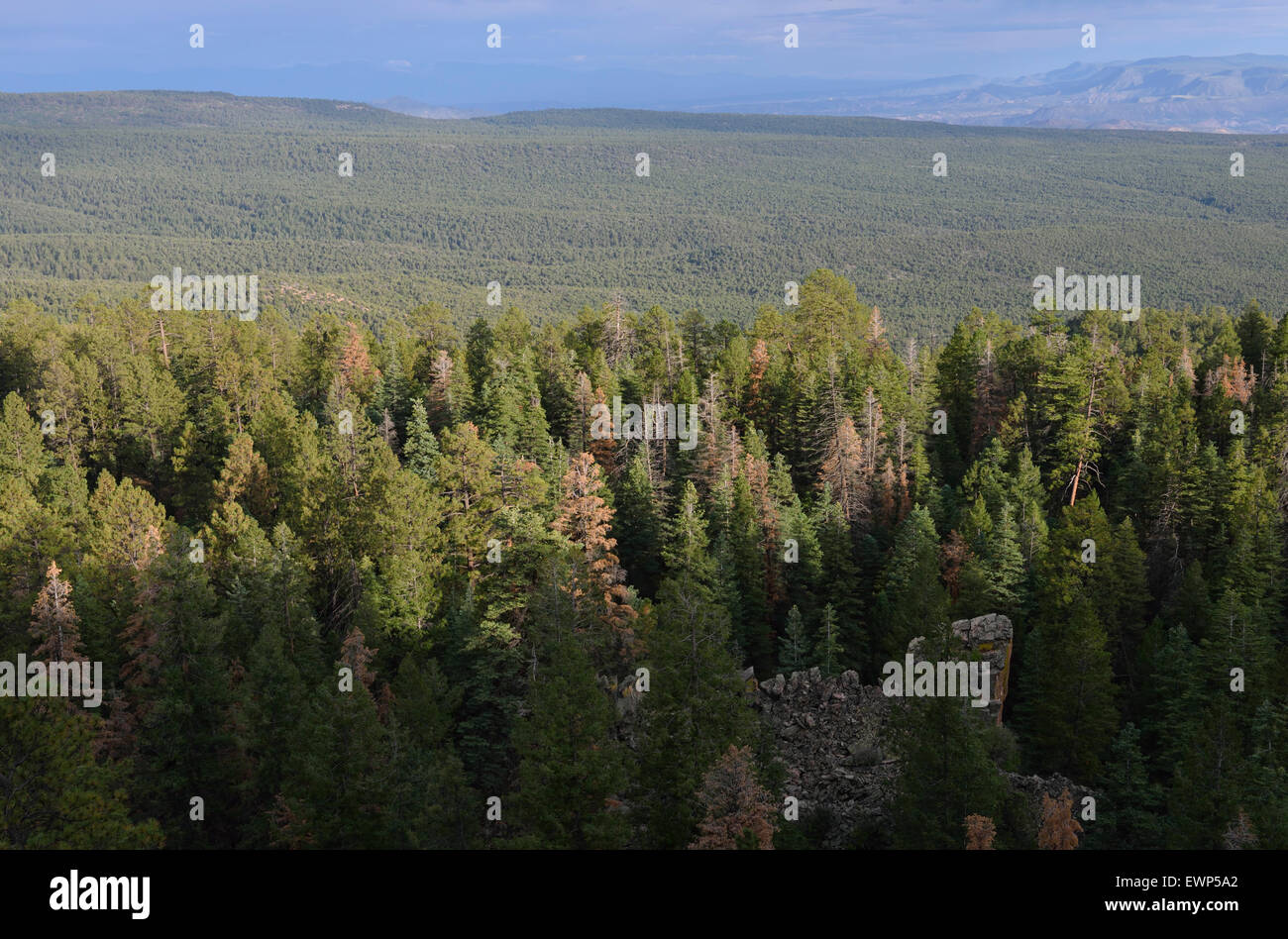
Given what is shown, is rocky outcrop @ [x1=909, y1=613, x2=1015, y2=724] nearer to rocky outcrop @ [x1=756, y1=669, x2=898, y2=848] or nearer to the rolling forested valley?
the rolling forested valley

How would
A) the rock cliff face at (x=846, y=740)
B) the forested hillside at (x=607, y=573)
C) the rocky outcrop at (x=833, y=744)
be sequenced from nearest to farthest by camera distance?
the forested hillside at (x=607, y=573) → the rock cliff face at (x=846, y=740) → the rocky outcrop at (x=833, y=744)

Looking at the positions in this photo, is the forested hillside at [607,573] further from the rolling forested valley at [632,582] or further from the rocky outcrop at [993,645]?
the rocky outcrop at [993,645]

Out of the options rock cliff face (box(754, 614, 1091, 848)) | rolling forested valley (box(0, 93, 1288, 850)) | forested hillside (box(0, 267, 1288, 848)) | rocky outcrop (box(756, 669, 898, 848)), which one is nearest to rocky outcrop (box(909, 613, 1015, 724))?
rock cliff face (box(754, 614, 1091, 848))

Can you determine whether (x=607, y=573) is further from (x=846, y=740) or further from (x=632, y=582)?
(x=632, y=582)

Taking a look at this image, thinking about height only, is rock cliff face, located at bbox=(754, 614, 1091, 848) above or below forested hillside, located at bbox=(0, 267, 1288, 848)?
below

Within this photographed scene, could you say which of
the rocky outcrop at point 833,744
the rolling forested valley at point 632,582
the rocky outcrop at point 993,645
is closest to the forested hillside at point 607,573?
the rolling forested valley at point 632,582
